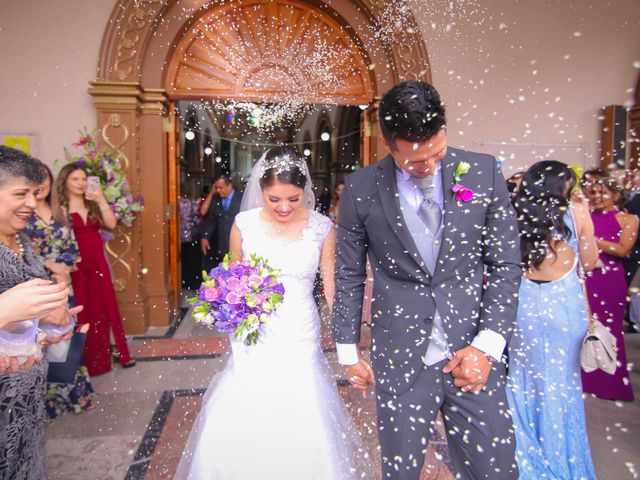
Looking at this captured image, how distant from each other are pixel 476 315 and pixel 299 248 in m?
1.17

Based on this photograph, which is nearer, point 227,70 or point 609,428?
point 609,428

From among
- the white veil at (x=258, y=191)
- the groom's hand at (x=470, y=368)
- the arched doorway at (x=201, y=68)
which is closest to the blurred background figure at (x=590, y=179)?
the arched doorway at (x=201, y=68)

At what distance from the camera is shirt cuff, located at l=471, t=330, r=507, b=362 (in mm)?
1730

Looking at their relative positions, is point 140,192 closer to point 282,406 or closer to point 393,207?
point 282,406

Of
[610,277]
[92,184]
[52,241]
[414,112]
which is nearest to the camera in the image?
[414,112]

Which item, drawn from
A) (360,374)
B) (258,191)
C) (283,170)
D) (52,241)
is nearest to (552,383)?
(360,374)

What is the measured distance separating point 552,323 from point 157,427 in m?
2.55

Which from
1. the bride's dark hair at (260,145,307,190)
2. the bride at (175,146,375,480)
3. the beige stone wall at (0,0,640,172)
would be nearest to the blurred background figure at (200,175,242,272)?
the beige stone wall at (0,0,640,172)

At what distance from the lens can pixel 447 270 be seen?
1770 millimetres

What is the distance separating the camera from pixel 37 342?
1893 millimetres

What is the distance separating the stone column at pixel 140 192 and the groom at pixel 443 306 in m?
4.19

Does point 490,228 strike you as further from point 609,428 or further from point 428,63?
point 428,63

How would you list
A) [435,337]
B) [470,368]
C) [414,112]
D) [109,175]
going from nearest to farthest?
[414,112] → [470,368] → [435,337] → [109,175]

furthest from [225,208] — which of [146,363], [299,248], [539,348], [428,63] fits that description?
[539,348]
